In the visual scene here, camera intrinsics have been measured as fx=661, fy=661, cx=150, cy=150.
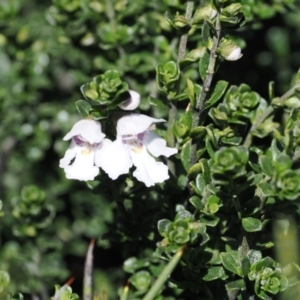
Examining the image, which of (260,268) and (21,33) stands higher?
(260,268)

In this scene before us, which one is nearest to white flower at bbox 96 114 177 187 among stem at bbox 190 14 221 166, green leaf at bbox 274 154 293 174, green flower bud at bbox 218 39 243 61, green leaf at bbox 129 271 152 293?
stem at bbox 190 14 221 166

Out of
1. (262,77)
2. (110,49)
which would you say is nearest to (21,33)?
(110,49)

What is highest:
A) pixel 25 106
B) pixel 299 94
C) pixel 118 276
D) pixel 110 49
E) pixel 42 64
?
pixel 299 94

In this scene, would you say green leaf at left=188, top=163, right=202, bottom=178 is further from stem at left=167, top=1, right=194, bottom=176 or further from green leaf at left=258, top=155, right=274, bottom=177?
green leaf at left=258, top=155, right=274, bottom=177

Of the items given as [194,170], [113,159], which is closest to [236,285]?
[194,170]

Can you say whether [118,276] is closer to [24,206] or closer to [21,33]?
[24,206]

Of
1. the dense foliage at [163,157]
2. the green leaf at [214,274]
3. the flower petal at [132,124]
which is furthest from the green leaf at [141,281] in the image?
the flower petal at [132,124]

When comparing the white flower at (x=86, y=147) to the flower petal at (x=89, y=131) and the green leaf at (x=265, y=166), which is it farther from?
the green leaf at (x=265, y=166)
